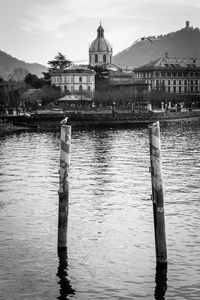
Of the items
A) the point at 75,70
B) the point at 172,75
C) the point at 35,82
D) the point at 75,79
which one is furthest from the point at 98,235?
the point at 172,75

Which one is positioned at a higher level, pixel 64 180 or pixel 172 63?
pixel 172 63

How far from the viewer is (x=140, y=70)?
18450cm

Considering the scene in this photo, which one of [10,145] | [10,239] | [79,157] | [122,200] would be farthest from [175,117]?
[10,239]

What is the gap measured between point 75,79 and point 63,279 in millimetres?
146012

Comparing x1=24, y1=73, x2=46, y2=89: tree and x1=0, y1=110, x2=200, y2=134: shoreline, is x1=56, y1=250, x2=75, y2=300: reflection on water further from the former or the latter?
x1=24, y1=73, x2=46, y2=89: tree

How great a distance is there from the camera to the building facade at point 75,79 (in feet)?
Result: 526

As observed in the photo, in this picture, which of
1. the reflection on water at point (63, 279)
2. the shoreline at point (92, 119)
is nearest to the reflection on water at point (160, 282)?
the reflection on water at point (63, 279)

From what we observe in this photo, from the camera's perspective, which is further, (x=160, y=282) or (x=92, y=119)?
(x=92, y=119)

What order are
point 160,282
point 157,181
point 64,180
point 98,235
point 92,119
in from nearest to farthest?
point 157,181 → point 160,282 → point 64,180 → point 98,235 → point 92,119

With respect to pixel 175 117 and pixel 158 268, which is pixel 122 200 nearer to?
pixel 158 268

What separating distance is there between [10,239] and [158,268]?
525cm

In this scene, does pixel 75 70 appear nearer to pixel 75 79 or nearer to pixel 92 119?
pixel 75 79

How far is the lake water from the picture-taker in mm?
17516

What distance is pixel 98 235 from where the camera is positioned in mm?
22359
